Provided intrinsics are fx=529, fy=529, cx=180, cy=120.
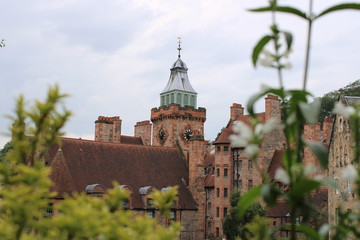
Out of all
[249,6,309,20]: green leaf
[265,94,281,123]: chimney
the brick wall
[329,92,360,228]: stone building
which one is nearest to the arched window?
the brick wall

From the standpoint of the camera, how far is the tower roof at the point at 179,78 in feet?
263

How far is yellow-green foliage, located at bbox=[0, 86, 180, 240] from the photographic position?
3.66 meters

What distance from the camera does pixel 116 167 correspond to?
5544 centimetres

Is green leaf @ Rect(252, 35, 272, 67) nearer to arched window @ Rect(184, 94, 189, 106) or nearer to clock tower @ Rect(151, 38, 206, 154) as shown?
clock tower @ Rect(151, 38, 206, 154)

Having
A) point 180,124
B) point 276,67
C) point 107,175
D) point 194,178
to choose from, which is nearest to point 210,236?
point 194,178

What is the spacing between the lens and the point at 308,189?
153 inches

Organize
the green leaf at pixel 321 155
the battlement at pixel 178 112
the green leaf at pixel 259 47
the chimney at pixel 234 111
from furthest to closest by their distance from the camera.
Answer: the battlement at pixel 178 112, the chimney at pixel 234 111, the green leaf at pixel 259 47, the green leaf at pixel 321 155

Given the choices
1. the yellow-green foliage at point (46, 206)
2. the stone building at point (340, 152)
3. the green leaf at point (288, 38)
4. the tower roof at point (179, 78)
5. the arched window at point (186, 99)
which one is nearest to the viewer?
the yellow-green foliage at point (46, 206)

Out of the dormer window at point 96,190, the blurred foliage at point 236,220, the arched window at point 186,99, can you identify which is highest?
the arched window at point 186,99

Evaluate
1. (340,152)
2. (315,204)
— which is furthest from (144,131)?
(340,152)

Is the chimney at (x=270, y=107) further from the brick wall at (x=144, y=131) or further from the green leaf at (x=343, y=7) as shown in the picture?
the green leaf at (x=343, y=7)

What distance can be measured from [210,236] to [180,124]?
21.7 meters

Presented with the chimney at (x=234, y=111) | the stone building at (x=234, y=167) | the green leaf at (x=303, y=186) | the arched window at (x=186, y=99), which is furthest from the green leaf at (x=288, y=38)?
the arched window at (x=186, y=99)

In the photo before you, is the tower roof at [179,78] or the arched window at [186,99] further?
the tower roof at [179,78]
